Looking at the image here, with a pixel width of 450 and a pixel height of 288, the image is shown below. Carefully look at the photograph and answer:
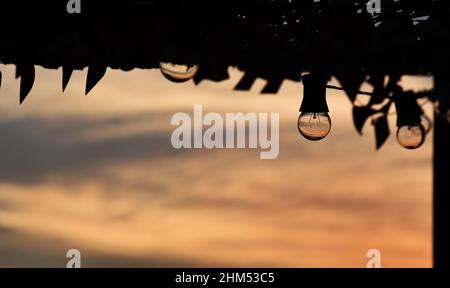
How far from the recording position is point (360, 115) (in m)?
3.09

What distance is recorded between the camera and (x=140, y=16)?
5.76 feet

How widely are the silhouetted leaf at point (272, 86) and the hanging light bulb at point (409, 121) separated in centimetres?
50

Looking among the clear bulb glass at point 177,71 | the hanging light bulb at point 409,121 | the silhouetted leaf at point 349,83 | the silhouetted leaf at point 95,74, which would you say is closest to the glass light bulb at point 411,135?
the hanging light bulb at point 409,121

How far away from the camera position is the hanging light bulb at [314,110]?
8.47 ft

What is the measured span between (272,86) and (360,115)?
1.42 feet

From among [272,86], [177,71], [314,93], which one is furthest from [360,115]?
[177,71]

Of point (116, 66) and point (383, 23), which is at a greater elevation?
point (383, 23)

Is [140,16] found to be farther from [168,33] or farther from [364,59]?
[364,59]

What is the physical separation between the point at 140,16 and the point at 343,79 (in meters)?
1.19

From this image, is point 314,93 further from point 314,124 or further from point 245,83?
point 245,83

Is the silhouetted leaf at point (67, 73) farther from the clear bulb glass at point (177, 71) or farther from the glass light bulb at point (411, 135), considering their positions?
the glass light bulb at point (411, 135)

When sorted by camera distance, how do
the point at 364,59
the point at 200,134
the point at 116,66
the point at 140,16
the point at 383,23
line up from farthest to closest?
the point at 200,134, the point at 364,59, the point at 383,23, the point at 116,66, the point at 140,16

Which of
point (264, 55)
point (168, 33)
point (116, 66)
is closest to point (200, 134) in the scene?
point (264, 55)

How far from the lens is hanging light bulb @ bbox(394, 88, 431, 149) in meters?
3.03
